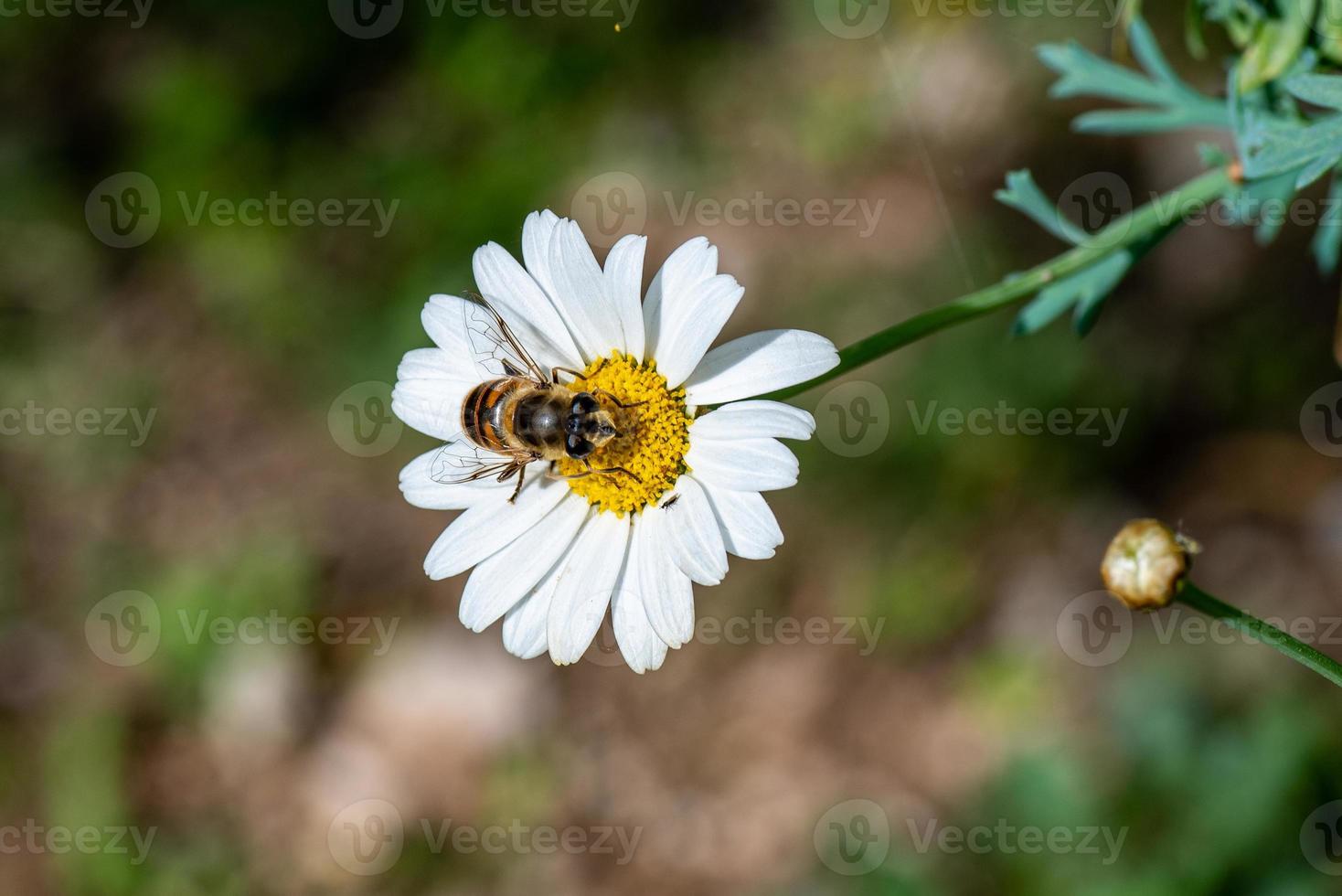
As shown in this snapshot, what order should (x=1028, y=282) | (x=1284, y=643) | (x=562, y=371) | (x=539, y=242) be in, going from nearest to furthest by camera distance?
1. (x=1284, y=643)
2. (x=1028, y=282)
3. (x=539, y=242)
4. (x=562, y=371)

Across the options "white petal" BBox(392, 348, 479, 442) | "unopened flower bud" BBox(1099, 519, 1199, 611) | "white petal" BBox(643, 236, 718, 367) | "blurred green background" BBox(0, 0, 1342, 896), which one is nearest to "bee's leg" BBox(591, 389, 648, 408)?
"white petal" BBox(643, 236, 718, 367)

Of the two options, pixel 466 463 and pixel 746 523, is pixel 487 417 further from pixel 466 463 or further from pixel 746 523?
pixel 746 523

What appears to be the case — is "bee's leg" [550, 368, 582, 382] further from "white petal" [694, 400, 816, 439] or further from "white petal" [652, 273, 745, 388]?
"white petal" [694, 400, 816, 439]

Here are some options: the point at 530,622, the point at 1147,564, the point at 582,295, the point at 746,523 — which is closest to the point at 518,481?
the point at 530,622

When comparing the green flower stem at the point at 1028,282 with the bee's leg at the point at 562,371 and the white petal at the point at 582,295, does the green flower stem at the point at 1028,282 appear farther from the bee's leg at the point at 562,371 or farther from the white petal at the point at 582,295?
the bee's leg at the point at 562,371

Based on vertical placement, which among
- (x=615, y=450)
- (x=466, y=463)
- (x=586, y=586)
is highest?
(x=466, y=463)

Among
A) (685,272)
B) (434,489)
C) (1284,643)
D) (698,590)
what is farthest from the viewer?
(698,590)

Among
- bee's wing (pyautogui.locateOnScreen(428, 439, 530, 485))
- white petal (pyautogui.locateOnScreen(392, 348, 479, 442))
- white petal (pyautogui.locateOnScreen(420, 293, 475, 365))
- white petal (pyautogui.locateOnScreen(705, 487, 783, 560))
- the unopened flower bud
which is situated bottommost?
the unopened flower bud
